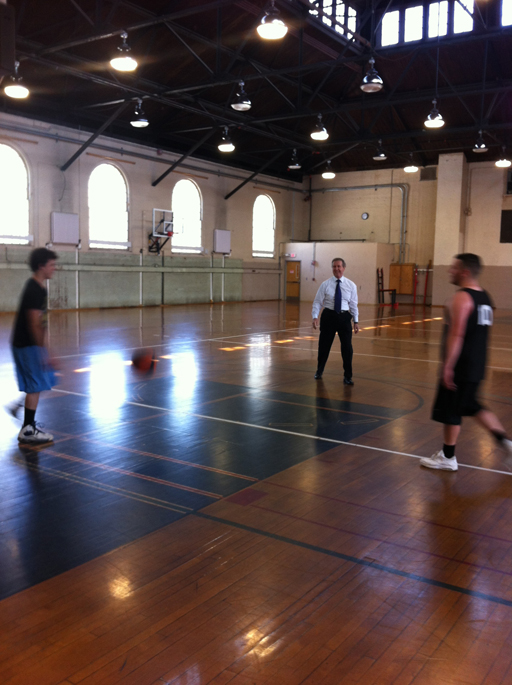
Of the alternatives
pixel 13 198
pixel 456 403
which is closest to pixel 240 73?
pixel 13 198

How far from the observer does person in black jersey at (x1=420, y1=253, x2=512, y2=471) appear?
4555mm

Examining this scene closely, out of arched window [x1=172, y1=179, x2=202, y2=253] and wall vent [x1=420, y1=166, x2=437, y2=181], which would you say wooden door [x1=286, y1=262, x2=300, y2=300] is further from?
wall vent [x1=420, y1=166, x2=437, y2=181]

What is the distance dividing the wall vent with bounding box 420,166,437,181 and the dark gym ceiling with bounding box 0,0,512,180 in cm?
86

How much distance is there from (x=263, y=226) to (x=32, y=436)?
88.8ft

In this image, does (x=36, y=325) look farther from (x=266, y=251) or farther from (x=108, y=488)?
(x=266, y=251)

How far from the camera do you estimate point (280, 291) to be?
32.9 metres

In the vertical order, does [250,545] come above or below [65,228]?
below

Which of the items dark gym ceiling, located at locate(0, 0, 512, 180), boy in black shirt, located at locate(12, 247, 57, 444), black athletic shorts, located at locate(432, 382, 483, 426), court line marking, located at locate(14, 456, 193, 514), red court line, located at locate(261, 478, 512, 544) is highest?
dark gym ceiling, located at locate(0, 0, 512, 180)

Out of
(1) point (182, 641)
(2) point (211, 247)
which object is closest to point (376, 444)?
(1) point (182, 641)

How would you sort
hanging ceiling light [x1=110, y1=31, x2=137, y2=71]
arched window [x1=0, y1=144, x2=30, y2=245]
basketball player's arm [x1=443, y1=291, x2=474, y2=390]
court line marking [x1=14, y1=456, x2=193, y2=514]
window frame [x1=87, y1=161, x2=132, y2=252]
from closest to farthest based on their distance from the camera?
court line marking [x1=14, y1=456, x2=193, y2=514] < basketball player's arm [x1=443, y1=291, x2=474, y2=390] < hanging ceiling light [x1=110, y1=31, x2=137, y2=71] < arched window [x1=0, y1=144, x2=30, y2=245] < window frame [x1=87, y1=161, x2=132, y2=252]

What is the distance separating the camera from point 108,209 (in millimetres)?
22828

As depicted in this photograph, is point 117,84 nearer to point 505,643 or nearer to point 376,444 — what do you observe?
point 376,444

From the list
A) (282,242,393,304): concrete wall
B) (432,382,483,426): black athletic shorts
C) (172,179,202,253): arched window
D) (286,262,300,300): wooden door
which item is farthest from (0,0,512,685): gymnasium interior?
(286,262,300,300): wooden door

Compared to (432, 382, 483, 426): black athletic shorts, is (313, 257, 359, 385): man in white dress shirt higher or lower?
higher
